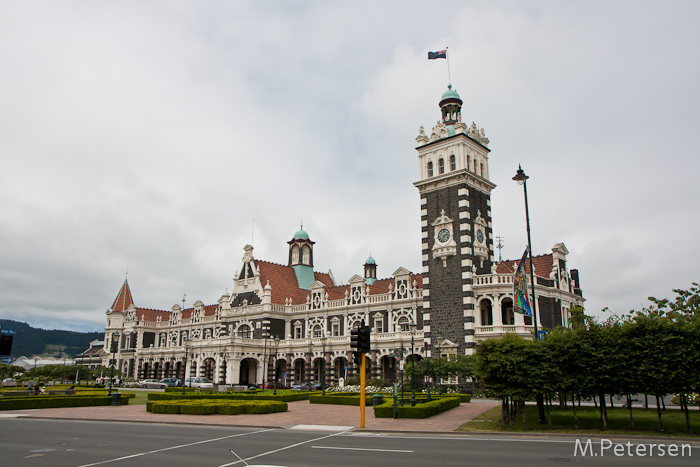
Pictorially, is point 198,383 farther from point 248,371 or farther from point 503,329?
point 503,329

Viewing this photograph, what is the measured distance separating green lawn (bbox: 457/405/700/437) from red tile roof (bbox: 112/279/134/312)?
86364mm

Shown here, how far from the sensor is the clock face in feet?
171

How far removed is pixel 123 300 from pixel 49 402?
222ft

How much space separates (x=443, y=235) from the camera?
→ 5234cm

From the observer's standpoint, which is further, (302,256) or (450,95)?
(302,256)

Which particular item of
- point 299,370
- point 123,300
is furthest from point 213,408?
point 123,300

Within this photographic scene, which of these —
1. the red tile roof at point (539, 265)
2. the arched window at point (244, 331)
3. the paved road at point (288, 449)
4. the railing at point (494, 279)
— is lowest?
the paved road at point (288, 449)

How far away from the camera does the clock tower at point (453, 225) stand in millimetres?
50031

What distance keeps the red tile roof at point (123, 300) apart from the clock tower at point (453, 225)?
6845 centimetres

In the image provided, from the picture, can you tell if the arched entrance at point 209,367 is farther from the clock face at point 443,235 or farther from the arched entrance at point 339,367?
the clock face at point 443,235

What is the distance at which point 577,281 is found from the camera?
55.5m

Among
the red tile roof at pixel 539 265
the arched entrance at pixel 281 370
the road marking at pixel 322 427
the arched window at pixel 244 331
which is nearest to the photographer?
the road marking at pixel 322 427

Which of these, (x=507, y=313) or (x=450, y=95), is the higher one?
(x=450, y=95)

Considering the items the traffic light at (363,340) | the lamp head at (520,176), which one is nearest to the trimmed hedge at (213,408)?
the traffic light at (363,340)
